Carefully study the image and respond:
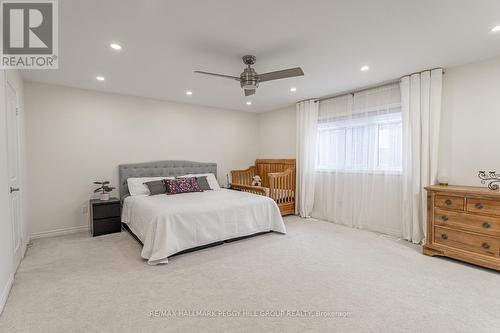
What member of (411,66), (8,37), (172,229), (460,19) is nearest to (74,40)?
(8,37)

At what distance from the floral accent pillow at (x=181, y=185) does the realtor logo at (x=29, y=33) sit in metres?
2.33

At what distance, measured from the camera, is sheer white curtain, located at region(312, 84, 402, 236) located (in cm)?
395

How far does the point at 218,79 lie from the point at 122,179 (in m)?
2.56

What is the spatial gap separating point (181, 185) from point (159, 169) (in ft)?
2.58

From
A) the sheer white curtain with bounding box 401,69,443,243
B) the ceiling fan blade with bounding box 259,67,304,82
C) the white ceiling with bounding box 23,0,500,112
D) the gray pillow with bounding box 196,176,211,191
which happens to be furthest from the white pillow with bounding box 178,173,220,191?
the sheer white curtain with bounding box 401,69,443,243

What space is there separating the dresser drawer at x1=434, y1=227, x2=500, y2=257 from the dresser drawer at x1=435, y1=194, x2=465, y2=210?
27 centimetres

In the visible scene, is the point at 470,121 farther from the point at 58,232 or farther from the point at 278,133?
the point at 58,232

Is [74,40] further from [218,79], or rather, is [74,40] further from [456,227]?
[456,227]

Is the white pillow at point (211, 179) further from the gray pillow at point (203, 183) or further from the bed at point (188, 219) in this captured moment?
the bed at point (188, 219)

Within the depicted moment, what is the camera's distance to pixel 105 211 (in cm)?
403

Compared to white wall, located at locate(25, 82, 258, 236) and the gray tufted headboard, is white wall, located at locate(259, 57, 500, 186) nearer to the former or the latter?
the gray tufted headboard

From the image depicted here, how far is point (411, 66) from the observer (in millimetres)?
3264

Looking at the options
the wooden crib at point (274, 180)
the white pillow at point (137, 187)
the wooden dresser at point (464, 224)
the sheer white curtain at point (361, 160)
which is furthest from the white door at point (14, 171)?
the wooden dresser at point (464, 224)

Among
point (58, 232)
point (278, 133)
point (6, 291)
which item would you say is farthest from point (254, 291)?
point (278, 133)
